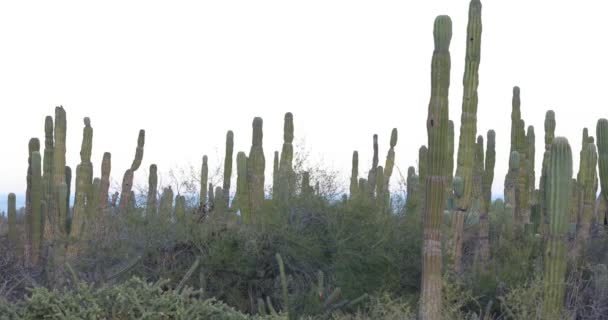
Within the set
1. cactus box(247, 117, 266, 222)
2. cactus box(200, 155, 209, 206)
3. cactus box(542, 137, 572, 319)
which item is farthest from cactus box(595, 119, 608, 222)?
cactus box(200, 155, 209, 206)

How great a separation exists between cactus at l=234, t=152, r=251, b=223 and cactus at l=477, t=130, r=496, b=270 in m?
4.16

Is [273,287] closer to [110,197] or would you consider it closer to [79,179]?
[79,179]

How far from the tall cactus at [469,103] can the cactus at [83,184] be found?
7.34m

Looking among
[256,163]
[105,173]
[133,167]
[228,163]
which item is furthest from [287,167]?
[133,167]

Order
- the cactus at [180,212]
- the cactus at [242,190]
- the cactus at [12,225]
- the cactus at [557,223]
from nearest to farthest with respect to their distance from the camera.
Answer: the cactus at [557,223] < the cactus at [180,212] < the cactus at [242,190] < the cactus at [12,225]

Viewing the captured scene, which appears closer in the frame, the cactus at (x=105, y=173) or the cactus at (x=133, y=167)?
the cactus at (x=105, y=173)

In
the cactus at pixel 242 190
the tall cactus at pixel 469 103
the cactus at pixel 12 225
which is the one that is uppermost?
the tall cactus at pixel 469 103

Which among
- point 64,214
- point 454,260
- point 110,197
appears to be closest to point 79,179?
point 64,214

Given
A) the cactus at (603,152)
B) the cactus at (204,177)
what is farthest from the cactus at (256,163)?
the cactus at (204,177)

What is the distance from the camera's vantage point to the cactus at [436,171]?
34.2ft

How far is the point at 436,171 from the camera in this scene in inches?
413

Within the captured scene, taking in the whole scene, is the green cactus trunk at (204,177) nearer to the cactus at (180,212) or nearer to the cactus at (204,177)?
the cactus at (204,177)

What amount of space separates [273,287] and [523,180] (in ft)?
27.0

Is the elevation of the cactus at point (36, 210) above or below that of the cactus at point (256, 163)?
below
